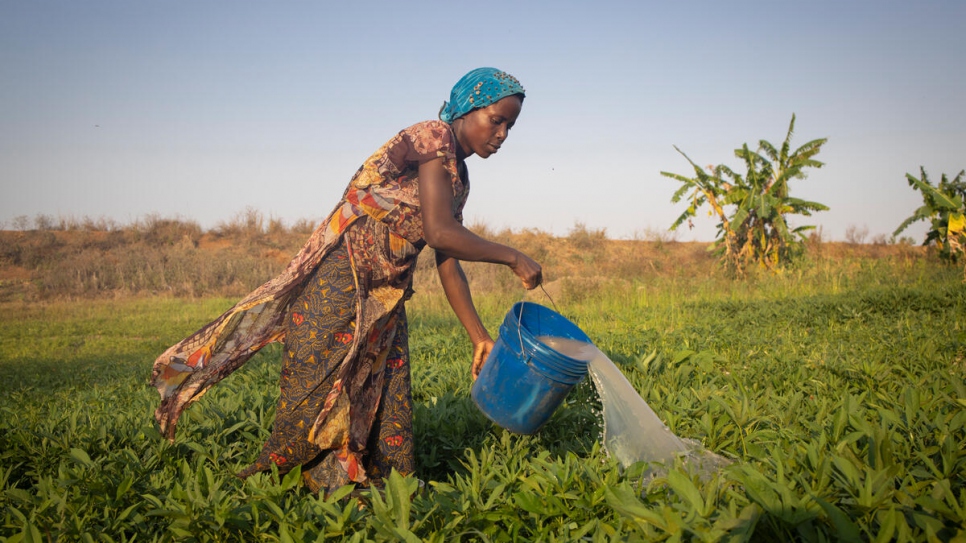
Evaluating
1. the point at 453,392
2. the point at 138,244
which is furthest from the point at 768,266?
the point at 138,244

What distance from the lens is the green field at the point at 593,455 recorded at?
1576mm

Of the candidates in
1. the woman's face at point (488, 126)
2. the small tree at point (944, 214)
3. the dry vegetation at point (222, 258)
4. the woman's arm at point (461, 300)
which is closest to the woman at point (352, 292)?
the woman's face at point (488, 126)

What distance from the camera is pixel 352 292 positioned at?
94.7 inches

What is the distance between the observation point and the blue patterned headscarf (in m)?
2.29

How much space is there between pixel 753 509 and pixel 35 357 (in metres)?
9.12

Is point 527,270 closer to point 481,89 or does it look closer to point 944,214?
point 481,89

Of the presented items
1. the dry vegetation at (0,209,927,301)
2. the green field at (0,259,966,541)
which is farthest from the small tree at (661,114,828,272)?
the green field at (0,259,966,541)

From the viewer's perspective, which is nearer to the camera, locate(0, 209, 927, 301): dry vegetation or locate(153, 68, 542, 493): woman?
locate(153, 68, 542, 493): woman

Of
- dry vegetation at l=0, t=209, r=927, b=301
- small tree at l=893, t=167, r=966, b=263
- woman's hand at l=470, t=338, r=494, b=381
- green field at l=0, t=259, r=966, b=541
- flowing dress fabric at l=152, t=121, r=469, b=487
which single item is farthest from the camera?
dry vegetation at l=0, t=209, r=927, b=301

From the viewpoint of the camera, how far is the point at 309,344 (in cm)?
237

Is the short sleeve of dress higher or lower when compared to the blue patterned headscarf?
lower

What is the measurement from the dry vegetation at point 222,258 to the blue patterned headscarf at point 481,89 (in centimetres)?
996

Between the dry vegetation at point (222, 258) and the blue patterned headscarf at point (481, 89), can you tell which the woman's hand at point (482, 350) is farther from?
the dry vegetation at point (222, 258)

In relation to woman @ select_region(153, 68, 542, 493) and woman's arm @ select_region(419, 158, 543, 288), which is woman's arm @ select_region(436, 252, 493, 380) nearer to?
woman @ select_region(153, 68, 542, 493)
